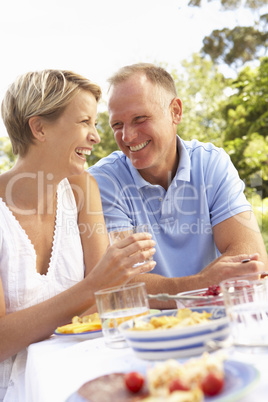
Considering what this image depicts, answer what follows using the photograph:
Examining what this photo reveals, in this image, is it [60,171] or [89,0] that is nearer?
[60,171]

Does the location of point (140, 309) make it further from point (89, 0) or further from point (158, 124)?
A: point (89, 0)

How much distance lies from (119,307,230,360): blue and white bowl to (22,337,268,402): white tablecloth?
37 millimetres

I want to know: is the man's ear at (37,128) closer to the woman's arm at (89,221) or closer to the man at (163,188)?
the woman's arm at (89,221)

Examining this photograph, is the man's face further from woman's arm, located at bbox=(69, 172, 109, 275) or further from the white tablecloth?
the white tablecloth

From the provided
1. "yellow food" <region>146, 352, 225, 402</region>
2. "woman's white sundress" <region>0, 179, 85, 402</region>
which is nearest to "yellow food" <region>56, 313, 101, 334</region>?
"woman's white sundress" <region>0, 179, 85, 402</region>

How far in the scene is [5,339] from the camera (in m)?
1.70

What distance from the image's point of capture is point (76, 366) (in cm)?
122

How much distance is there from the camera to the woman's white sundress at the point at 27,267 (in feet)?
6.45

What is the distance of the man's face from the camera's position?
284 centimetres

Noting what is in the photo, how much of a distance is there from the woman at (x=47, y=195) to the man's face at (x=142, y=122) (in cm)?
54

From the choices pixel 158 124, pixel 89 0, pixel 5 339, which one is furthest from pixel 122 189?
pixel 89 0

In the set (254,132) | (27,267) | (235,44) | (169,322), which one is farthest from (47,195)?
(235,44)

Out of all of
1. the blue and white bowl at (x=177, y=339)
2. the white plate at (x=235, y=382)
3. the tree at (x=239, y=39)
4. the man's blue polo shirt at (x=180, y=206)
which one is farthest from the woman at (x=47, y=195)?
the tree at (x=239, y=39)

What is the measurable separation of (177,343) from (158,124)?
2048mm
